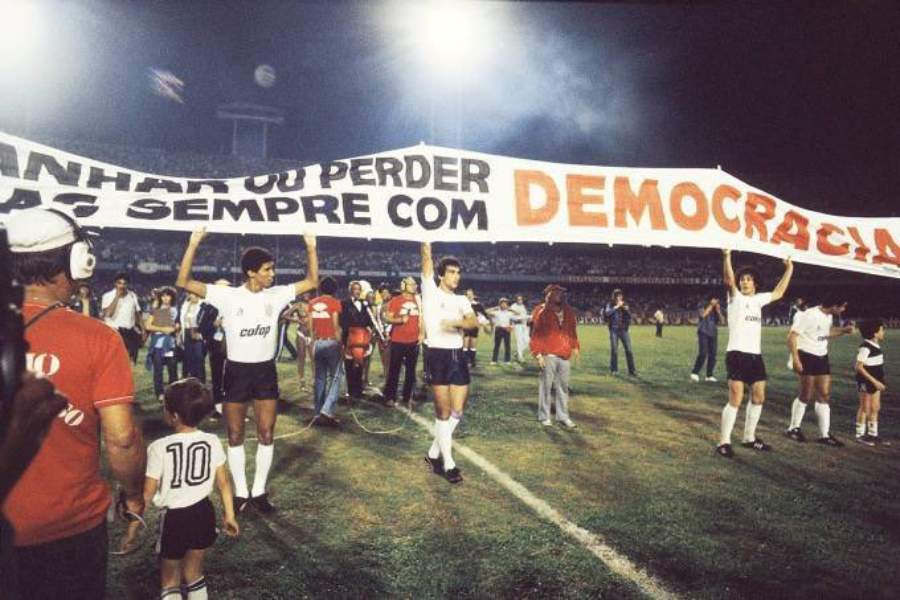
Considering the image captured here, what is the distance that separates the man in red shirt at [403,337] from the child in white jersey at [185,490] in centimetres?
646

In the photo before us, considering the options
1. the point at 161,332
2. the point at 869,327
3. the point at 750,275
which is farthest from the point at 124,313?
the point at 869,327

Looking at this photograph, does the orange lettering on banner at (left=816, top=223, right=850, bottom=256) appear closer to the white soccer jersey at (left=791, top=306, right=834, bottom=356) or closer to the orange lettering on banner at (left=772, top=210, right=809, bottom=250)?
the orange lettering on banner at (left=772, top=210, right=809, bottom=250)

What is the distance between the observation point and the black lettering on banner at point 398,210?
494 centimetres

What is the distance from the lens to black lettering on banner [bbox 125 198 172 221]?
176 inches

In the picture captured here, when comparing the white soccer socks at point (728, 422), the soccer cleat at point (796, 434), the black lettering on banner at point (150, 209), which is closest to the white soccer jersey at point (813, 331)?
the soccer cleat at point (796, 434)

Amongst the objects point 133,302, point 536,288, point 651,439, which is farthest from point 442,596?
point 536,288

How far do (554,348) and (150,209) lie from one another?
6.35 meters

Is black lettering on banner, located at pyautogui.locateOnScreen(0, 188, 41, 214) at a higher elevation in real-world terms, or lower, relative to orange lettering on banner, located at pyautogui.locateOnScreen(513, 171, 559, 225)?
lower

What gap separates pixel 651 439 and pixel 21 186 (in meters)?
8.10

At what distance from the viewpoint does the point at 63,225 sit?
6.69ft

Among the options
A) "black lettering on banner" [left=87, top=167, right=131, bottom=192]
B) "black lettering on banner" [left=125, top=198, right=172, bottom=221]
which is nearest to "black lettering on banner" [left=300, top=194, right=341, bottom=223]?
"black lettering on banner" [left=125, top=198, right=172, bottom=221]

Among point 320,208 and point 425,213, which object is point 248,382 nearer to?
point 320,208

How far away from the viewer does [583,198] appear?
5.28 meters

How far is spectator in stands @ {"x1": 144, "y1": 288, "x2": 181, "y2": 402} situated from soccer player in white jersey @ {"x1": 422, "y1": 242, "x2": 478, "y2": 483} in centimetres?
600
